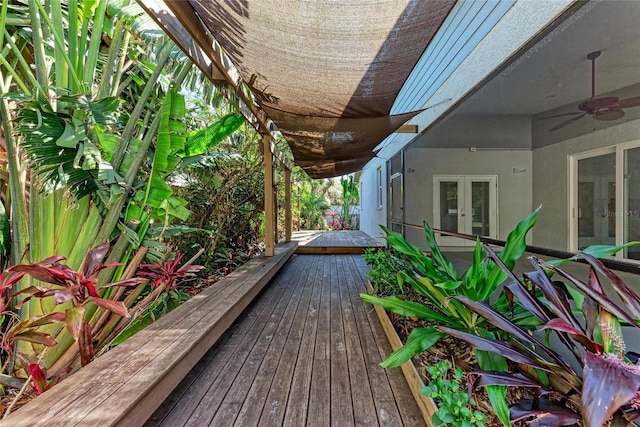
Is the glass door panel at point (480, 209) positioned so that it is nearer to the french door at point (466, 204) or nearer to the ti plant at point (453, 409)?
the french door at point (466, 204)

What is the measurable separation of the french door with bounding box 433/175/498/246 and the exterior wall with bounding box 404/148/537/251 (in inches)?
5.9

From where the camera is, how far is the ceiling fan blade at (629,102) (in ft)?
13.9

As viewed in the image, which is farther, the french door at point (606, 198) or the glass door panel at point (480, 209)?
the glass door panel at point (480, 209)

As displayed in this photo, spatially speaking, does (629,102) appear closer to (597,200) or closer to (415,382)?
(597,200)

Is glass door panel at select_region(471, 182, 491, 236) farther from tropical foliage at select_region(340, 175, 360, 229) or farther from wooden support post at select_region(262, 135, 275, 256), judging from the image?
tropical foliage at select_region(340, 175, 360, 229)

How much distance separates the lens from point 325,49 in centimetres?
204

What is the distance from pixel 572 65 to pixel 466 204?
4397 millimetres

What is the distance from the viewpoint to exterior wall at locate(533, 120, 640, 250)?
18.6 feet

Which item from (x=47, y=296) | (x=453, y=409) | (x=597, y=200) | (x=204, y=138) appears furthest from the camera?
(x=597, y=200)

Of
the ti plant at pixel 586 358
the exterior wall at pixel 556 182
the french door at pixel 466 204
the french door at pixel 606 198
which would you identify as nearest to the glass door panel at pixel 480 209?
the french door at pixel 466 204

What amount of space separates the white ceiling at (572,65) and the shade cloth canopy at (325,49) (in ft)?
5.05

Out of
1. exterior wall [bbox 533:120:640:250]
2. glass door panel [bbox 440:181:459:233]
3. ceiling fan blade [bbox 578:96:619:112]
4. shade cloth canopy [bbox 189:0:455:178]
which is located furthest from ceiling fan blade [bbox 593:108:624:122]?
shade cloth canopy [bbox 189:0:455:178]

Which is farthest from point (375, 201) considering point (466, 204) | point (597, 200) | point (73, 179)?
point (73, 179)

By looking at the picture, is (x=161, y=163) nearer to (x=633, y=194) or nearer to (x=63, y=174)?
(x=63, y=174)
